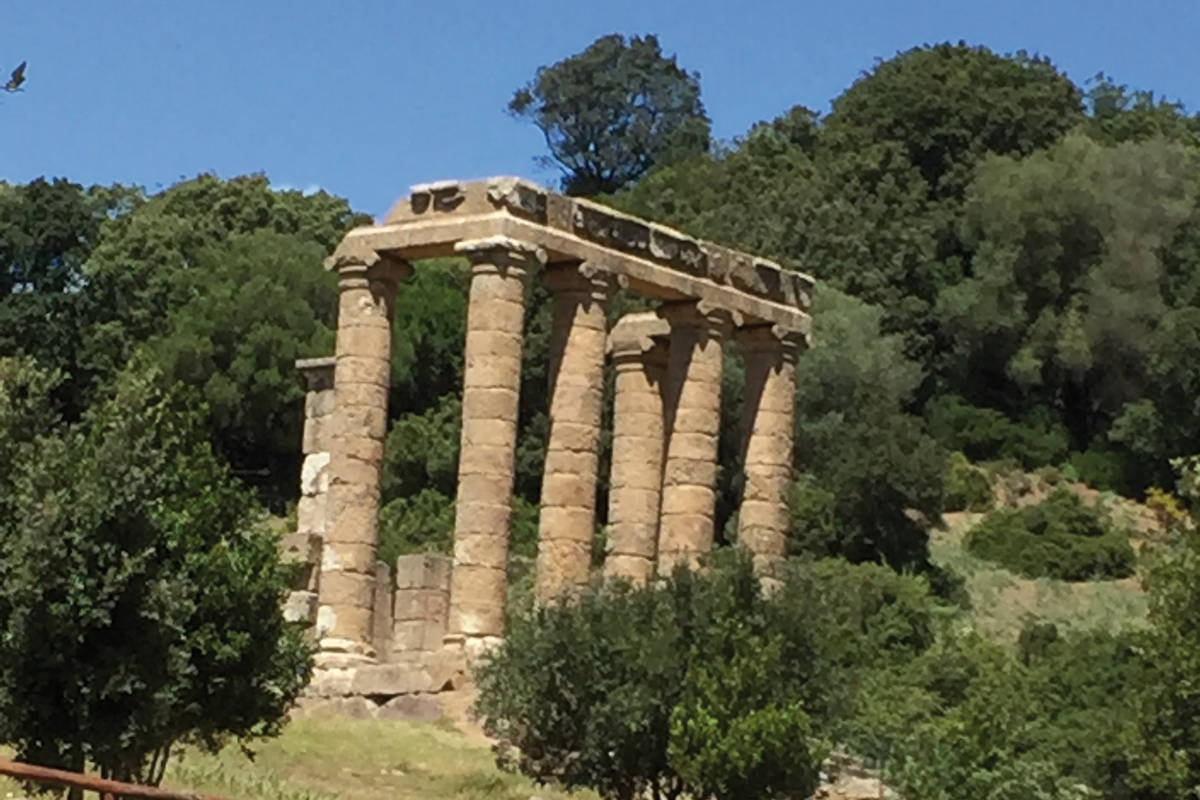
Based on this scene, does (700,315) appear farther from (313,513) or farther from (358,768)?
(358,768)

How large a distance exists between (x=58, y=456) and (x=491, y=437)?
51.4 ft

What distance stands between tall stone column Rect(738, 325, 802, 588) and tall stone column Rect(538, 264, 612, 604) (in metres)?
3.77

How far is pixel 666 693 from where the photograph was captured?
86.5 feet

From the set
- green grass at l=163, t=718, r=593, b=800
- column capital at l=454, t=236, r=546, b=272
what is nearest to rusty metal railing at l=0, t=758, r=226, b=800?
green grass at l=163, t=718, r=593, b=800

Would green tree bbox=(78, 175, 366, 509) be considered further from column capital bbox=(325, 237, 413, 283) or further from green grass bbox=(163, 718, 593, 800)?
green grass bbox=(163, 718, 593, 800)

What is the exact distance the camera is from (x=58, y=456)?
67.8ft

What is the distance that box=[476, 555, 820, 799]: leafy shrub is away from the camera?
25484 millimetres

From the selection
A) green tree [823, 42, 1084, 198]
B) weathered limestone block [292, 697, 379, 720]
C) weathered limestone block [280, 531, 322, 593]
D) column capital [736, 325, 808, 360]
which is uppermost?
green tree [823, 42, 1084, 198]

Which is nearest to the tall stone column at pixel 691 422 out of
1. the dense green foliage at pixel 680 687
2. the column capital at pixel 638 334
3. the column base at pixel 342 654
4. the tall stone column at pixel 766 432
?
the tall stone column at pixel 766 432

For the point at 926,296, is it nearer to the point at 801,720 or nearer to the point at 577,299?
the point at 577,299

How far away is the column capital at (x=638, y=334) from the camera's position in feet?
132

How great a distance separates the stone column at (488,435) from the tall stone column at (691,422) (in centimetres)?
A: 330

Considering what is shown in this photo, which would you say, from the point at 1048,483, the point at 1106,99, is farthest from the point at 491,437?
the point at 1106,99

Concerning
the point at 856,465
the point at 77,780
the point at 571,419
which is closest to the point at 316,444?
the point at 571,419
